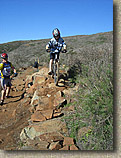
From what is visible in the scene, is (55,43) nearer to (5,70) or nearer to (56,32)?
(56,32)

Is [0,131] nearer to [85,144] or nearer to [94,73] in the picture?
[85,144]

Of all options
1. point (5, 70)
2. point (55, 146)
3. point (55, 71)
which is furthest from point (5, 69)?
point (55, 146)

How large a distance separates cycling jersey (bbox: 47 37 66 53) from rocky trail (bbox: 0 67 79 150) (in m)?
0.74

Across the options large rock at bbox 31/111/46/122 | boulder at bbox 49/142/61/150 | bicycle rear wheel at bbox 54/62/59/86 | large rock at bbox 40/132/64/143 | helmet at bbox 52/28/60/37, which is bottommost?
boulder at bbox 49/142/61/150

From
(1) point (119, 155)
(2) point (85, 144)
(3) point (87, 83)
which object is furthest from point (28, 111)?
(1) point (119, 155)

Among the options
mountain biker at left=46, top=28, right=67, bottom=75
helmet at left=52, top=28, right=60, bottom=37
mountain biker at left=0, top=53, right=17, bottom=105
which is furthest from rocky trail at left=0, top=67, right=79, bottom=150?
helmet at left=52, top=28, right=60, bottom=37

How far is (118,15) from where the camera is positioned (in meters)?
2.19

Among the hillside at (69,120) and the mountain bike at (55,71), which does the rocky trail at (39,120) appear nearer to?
the hillside at (69,120)

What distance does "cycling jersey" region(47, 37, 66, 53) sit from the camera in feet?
12.4

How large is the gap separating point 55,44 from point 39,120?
1.77 m

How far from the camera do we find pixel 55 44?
381 cm

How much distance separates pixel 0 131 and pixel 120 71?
213 cm

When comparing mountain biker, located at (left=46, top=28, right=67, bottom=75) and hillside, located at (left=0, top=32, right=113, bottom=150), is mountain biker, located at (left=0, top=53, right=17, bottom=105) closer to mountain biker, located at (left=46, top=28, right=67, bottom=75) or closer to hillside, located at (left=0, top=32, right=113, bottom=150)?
hillside, located at (left=0, top=32, right=113, bottom=150)

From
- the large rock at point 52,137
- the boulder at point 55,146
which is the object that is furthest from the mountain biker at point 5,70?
the boulder at point 55,146
